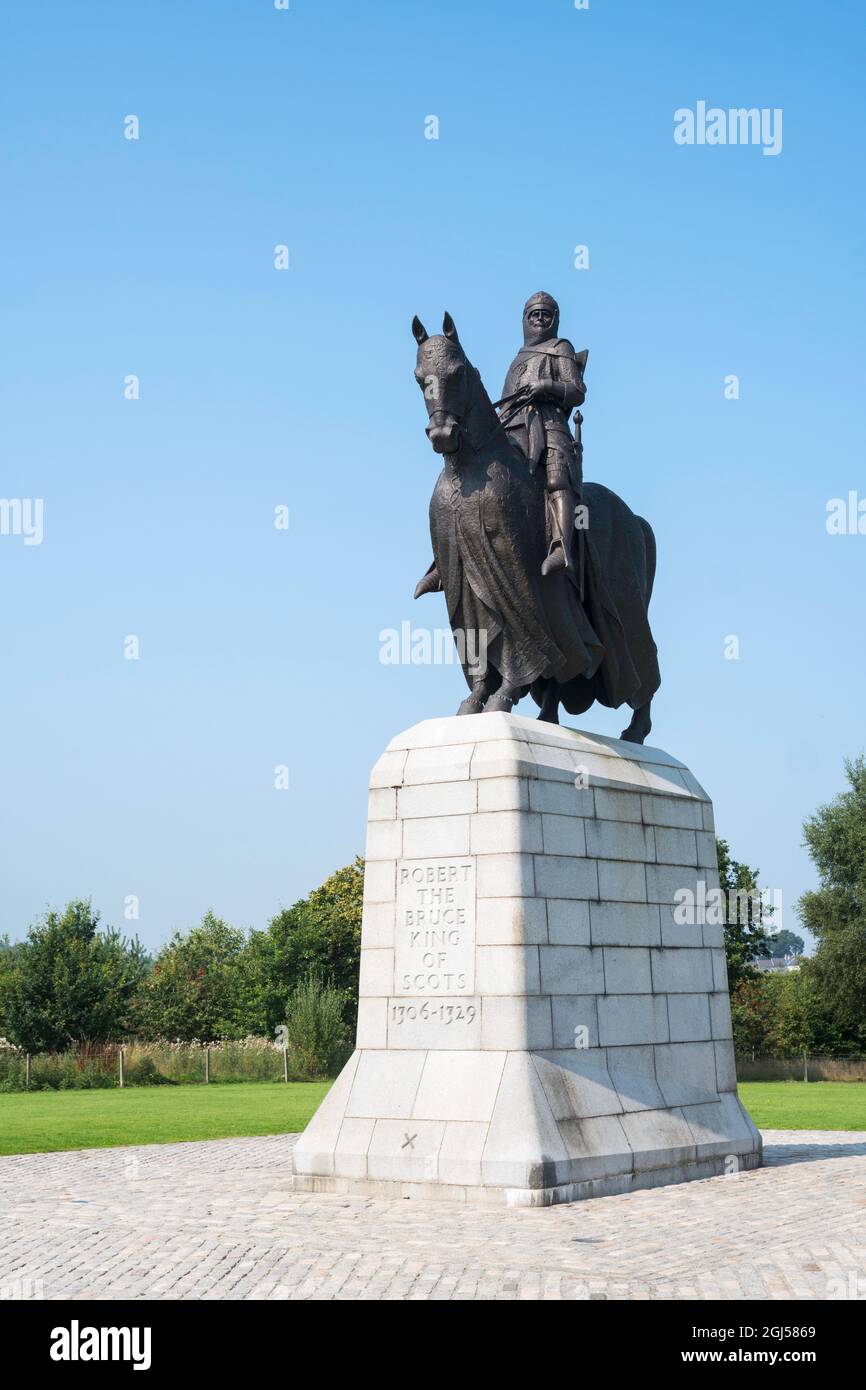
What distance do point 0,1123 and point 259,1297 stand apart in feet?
47.9

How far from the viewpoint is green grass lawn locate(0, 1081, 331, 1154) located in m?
18.0

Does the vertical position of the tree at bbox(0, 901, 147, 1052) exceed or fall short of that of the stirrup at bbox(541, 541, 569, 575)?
it falls short

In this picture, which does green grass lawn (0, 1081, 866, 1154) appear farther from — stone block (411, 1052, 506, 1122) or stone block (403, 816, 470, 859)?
stone block (403, 816, 470, 859)

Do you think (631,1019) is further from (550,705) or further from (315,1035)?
(315,1035)

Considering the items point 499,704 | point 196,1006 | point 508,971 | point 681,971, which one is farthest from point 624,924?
point 196,1006

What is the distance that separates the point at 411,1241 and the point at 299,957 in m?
42.0

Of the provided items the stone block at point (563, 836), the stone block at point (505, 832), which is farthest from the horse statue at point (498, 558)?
the stone block at point (505, 832)

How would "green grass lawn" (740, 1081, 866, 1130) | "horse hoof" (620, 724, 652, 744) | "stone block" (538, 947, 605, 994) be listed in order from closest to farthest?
"stone block" (538, 947, 605, 994) < "horse hoof" (620, 724, 652, 744) < "green grass lawn" (740, 1081, 866, 1130)

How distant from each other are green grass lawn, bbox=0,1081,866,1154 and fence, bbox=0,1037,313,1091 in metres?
1.39

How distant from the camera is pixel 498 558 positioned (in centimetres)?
1367

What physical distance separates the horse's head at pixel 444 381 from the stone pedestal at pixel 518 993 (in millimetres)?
2653

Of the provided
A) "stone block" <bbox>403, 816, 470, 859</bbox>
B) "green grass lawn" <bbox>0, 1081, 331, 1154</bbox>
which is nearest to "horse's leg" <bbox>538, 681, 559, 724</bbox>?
"stone block" <bbox>403, 816, 470, 859</bbox>
